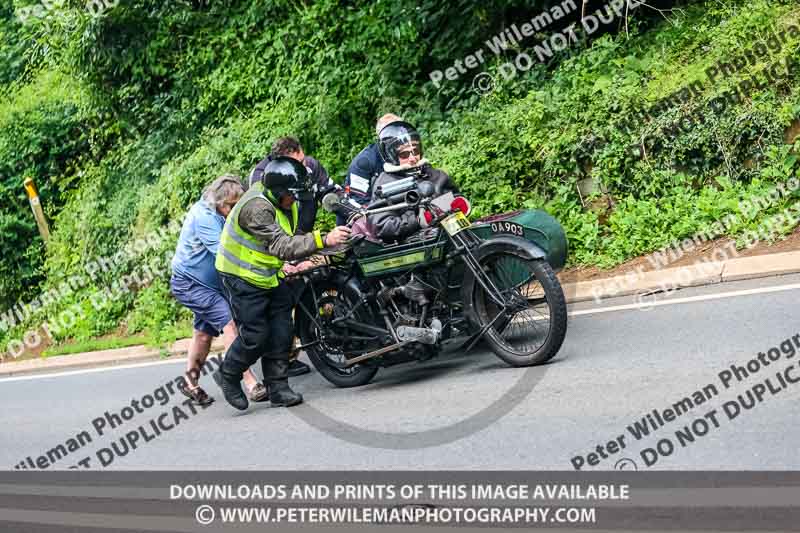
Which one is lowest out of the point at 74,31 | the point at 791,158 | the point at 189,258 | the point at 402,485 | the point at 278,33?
the point at 791,158

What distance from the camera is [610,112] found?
450 inches

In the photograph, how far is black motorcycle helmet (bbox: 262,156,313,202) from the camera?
7.52 meters

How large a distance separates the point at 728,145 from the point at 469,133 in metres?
3.32

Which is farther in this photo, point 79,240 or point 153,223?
point 79,240

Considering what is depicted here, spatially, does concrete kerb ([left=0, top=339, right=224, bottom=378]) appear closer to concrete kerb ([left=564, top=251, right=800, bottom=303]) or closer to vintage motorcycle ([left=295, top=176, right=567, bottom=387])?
vintage motorcycle ([left=295, top=176, right=567, bottom=387])

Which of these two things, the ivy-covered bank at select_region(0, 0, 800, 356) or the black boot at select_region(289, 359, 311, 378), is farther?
the ivy-covered bank at select_region(0, 0, 800, 356)

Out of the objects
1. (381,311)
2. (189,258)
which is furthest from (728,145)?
Answer: (189,258)

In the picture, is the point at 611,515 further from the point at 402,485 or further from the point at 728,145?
the point at 728,145

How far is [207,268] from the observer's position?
29.4 ft

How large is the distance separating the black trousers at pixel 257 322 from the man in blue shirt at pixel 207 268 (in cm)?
71

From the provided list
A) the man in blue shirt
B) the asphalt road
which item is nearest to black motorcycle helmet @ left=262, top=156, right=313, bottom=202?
the man in blue shirt

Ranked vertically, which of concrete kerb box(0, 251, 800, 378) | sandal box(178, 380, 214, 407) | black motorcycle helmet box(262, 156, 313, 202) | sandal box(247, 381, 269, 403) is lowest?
Result: concrete kerb box(0, 251, 800, 378)

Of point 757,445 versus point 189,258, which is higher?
point 189,258

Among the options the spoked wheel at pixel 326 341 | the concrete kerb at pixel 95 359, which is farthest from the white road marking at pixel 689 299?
the concrete kerb at pixel 95 359
